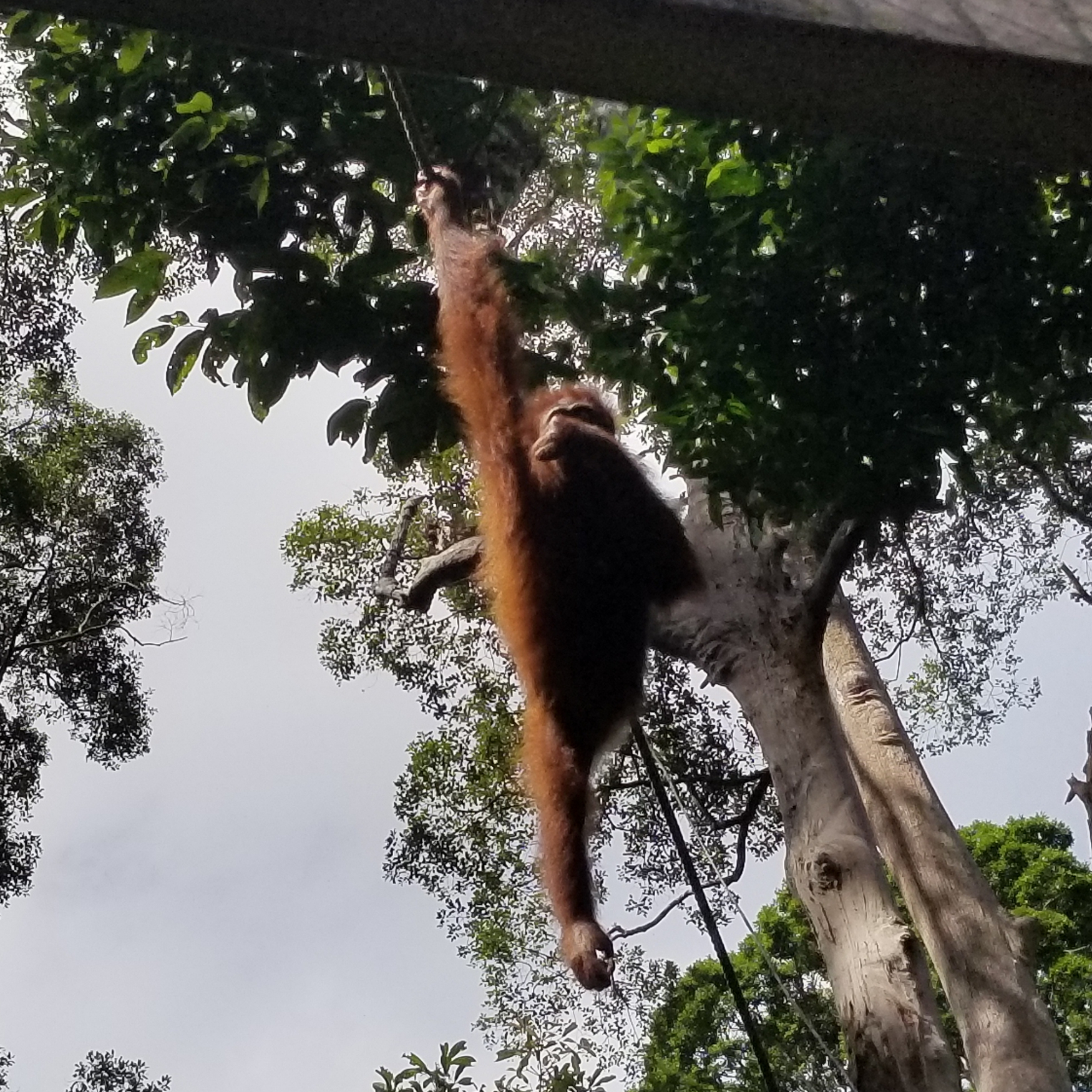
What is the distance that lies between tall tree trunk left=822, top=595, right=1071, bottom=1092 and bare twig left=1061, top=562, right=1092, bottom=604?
0.56 meters

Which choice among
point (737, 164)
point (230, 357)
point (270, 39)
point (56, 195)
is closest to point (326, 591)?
point (230, 357)

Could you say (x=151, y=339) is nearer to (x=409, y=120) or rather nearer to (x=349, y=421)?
(x=349, y=421)

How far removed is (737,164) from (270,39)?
1003 millimetres

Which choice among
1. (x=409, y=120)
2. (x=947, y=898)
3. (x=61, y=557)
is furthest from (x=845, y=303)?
(x=61, y=557)

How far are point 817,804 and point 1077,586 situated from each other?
96cm

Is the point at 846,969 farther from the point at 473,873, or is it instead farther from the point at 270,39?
the point at 270,39

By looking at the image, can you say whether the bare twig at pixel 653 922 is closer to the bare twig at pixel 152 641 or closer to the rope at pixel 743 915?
the rope at pixel 743 915

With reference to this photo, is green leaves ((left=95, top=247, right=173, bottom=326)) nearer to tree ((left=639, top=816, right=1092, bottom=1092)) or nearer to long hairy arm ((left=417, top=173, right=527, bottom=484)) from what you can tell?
long hairy arm ((left=417, top=173, right=527, bottom=484))

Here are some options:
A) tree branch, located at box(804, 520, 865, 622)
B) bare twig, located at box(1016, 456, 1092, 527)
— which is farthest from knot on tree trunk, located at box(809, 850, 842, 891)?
bare twig, located at box(1016, 456, 1092, 527)

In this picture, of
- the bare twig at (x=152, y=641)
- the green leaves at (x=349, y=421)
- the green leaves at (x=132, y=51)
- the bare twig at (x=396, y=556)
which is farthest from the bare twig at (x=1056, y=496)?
the bare twig at (x=152, y=641)

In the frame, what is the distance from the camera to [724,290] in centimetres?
179

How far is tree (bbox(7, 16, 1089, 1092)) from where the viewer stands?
1718mm

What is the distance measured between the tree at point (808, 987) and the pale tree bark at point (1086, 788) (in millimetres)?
317

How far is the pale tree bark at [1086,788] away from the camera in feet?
9.41
